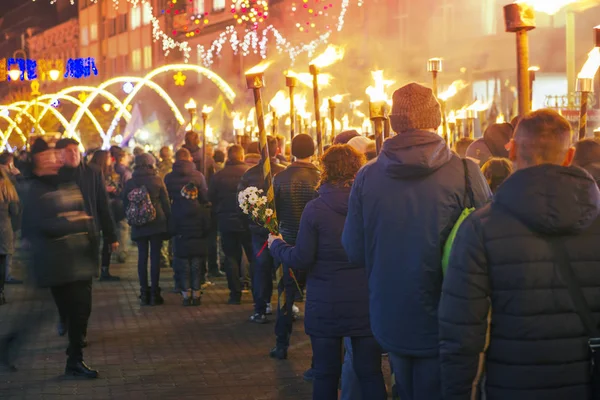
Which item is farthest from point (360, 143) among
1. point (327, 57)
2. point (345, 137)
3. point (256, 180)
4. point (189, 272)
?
point (189, 272)

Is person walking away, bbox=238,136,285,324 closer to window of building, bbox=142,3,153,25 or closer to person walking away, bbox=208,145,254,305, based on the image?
person walking away, bbox=208,145,254,305

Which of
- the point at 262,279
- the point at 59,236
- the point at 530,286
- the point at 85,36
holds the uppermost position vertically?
the point at 85,36

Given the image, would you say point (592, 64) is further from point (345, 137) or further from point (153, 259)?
point (153, 259)

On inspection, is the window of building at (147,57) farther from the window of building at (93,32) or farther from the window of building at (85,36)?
the window of building at (85,36)

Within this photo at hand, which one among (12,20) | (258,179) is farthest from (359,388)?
(12,20)

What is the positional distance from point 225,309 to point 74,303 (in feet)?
12.8

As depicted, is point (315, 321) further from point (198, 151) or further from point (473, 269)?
point (198, 151)

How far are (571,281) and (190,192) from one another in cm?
930

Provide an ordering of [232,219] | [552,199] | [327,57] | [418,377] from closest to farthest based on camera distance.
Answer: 1. [552,199]
2. [418,377]
3. [327,57]
4. [232,219]

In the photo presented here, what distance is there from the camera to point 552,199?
380 centimetres

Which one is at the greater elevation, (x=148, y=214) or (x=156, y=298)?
(x=148, y=214)

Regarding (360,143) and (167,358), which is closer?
(360,143)

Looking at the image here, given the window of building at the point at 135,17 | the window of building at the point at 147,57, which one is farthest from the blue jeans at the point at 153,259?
the window of building at the point at 135,17

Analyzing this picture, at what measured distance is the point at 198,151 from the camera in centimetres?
1577
